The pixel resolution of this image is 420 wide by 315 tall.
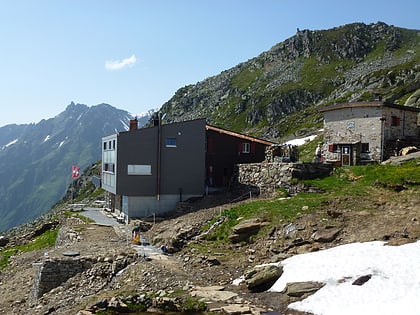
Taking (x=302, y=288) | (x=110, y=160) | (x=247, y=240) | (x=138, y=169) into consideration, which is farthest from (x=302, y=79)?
(x=302, y=288)

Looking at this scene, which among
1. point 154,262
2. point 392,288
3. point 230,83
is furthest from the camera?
point 230,83

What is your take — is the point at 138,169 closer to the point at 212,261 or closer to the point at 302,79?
the point at 212,261

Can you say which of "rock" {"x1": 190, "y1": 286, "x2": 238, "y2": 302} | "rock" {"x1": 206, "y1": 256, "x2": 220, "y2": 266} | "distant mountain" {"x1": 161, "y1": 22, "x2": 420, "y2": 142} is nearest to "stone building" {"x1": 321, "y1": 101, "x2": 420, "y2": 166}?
"rock" {"x1": 206, "y1": 256, "x2": 220, "y2": 266}

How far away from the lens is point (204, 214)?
33094mm

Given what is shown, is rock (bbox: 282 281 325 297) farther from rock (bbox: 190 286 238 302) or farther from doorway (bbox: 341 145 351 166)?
doorway (bbox: 341 145 351 166)

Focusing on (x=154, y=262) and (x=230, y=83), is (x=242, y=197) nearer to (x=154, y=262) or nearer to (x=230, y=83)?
(x=154, y=262)

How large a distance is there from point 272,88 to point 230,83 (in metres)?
30.2

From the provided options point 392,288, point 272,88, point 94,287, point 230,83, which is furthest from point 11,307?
point 230,83

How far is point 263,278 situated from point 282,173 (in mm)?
17843

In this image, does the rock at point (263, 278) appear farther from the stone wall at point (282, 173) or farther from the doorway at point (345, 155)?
the doorway at point (345, 155)

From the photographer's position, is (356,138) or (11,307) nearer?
(11,307)

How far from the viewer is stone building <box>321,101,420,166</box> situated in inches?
1563

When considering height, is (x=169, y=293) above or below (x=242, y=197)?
below

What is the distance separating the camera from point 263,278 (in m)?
19.0
